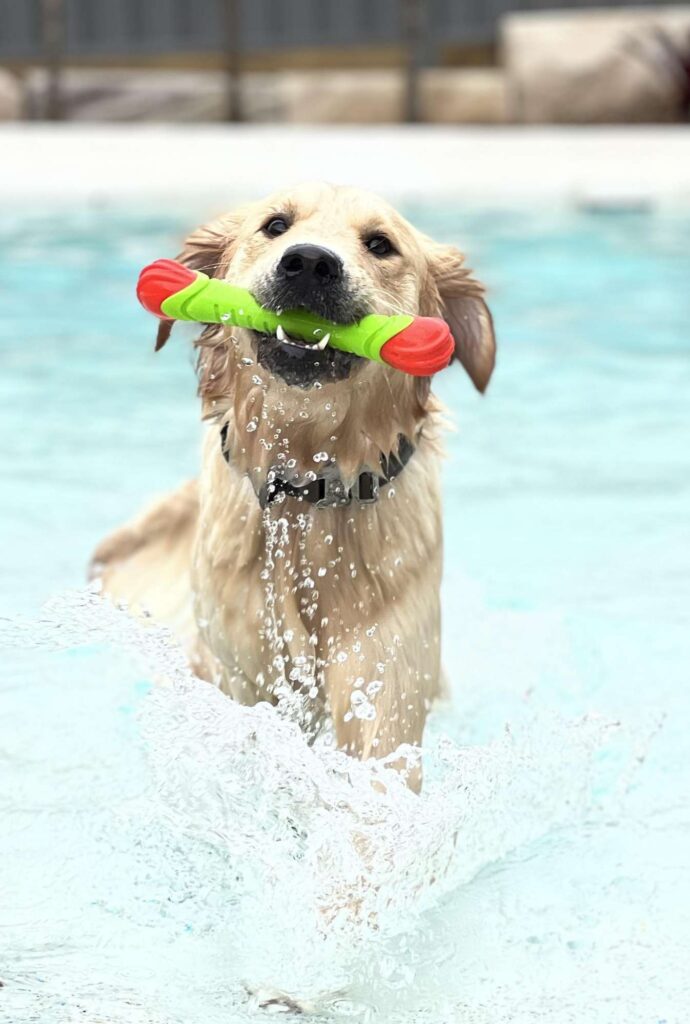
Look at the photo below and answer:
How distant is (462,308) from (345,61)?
36.3 feet

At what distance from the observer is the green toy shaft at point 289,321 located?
279 centimetres

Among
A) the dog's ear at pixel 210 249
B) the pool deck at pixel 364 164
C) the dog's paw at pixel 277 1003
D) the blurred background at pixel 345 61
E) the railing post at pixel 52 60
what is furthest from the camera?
the railing post at pixel 52 60

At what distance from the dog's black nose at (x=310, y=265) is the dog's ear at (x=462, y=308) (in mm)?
481

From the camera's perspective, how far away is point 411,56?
12.9m

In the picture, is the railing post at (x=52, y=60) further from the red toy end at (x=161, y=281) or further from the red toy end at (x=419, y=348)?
the red toy end at (x=419, y=348)

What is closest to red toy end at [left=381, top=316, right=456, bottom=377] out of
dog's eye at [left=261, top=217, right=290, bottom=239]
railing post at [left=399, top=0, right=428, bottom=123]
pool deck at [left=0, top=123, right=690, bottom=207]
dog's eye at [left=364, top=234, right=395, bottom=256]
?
dog's eye at [left=364, top=234, right=395, bottom=256]

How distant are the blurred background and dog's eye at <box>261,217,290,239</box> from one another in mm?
10014

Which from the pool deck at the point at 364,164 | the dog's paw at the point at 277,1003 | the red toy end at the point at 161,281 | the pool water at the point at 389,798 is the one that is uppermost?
the red toy end at the point at 161,281

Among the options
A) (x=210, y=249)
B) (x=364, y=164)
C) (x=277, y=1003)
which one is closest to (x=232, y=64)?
(x=364, y=164)

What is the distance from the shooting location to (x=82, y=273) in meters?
8.86

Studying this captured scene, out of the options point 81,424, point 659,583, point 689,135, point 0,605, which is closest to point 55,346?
point 81,424

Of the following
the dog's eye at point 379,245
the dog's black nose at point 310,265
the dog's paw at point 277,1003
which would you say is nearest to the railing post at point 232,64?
the dog's eye at point 379,245

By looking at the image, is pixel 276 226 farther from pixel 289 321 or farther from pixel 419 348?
pixel 419 348

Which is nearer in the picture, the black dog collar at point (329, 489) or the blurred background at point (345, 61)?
the black dog collar at point (329, 489)
